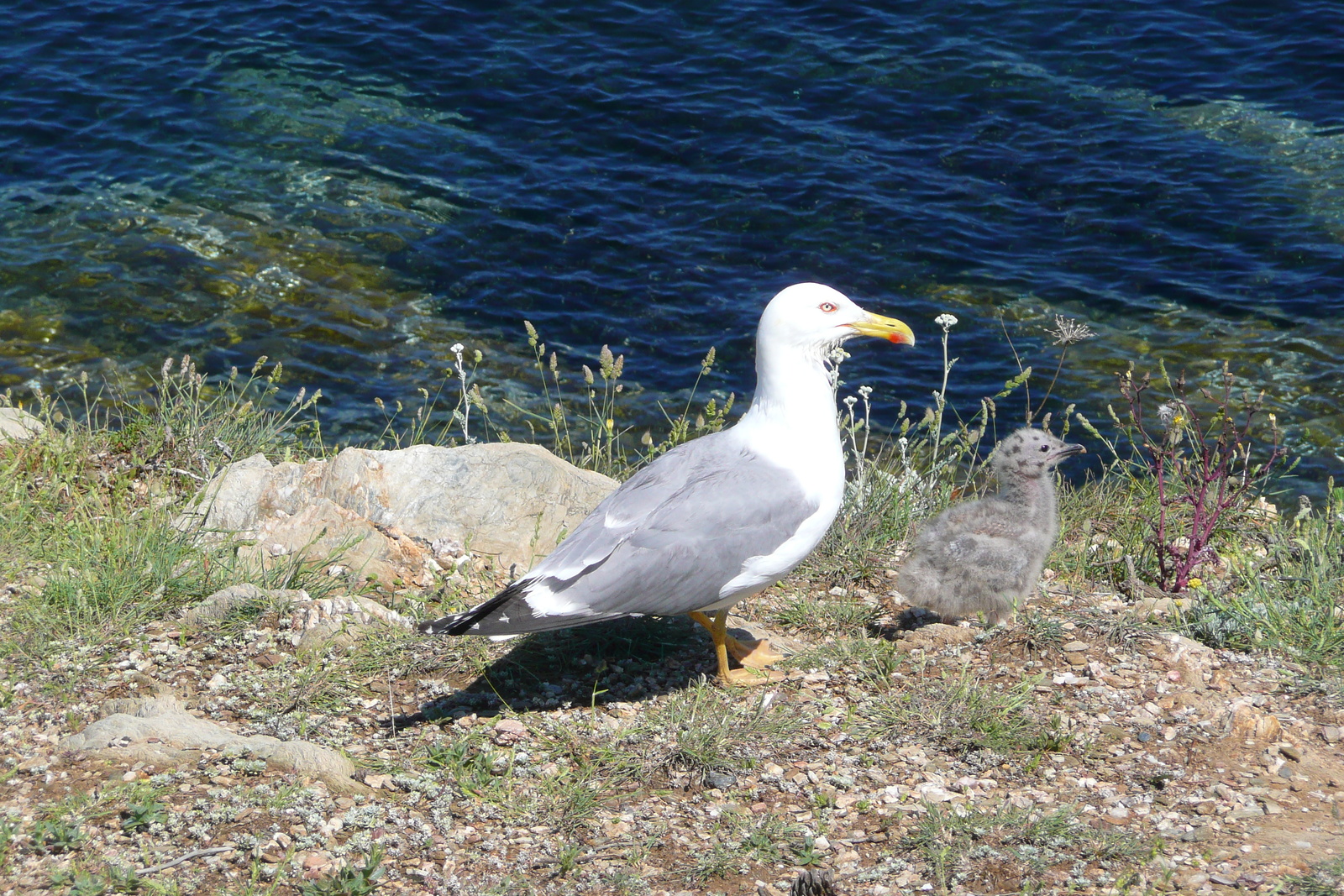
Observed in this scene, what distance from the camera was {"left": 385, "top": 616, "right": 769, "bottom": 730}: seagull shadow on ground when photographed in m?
4.98

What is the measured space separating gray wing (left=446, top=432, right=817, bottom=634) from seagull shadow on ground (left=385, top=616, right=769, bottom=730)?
0.45 m

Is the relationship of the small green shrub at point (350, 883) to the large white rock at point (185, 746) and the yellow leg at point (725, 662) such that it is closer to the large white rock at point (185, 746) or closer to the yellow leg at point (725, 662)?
the large white rock at point (185, 746)

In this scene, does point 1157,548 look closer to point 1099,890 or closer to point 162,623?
point 1099,890

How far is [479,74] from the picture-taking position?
49.5ft

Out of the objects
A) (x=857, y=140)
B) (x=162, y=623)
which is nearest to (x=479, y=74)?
(x=857, y=140)

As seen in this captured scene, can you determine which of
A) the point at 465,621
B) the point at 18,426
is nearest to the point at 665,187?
the point at 18,426

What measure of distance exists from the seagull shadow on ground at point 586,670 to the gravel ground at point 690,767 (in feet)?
0.05

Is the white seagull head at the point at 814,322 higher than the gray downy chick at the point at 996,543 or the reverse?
higher

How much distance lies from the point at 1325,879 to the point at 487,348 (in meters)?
8.31

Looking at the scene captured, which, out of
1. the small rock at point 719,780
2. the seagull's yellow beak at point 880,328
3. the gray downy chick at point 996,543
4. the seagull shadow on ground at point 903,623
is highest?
the seagull's yellow beak at point 880,328

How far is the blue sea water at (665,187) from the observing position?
10906mm

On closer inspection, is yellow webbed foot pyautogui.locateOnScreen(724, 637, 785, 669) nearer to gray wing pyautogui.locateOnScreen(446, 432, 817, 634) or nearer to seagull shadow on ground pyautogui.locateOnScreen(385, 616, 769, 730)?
seagull shadow on ground pyautogui.locateOnScreen(385, 616, 769, 730)

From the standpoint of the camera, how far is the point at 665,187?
43.0 feet

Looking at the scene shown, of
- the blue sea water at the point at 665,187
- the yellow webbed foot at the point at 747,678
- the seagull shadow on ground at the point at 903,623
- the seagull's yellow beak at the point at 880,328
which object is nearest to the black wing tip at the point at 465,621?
the yellow webbed foot at the point at 747,678
